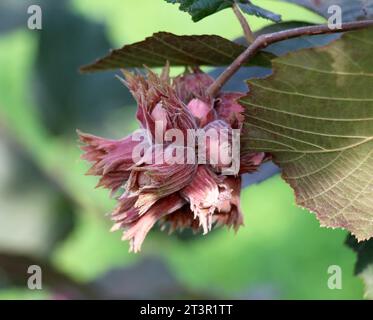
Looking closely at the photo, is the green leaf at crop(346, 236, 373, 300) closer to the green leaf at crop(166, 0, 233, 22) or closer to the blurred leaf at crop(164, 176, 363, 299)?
the green leaf at crop(166, 0, 233, 22)

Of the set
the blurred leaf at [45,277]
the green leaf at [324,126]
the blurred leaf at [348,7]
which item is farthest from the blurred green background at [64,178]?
the green leaf at [324,126]

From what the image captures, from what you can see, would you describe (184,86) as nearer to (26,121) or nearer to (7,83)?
(26,121)

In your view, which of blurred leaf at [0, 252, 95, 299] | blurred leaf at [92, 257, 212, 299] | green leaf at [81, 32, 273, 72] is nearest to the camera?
green leaf at [81, 32, 273, 72]

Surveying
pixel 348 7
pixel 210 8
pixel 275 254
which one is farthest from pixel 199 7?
pixel 275 254

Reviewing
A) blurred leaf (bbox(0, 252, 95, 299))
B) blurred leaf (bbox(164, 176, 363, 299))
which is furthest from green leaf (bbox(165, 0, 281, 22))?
blurred leaf (bbox(164, 176, 363, 299))

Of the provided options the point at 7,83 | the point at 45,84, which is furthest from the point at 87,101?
the point at 7,83

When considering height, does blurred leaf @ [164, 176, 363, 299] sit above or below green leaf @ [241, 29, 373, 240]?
above
